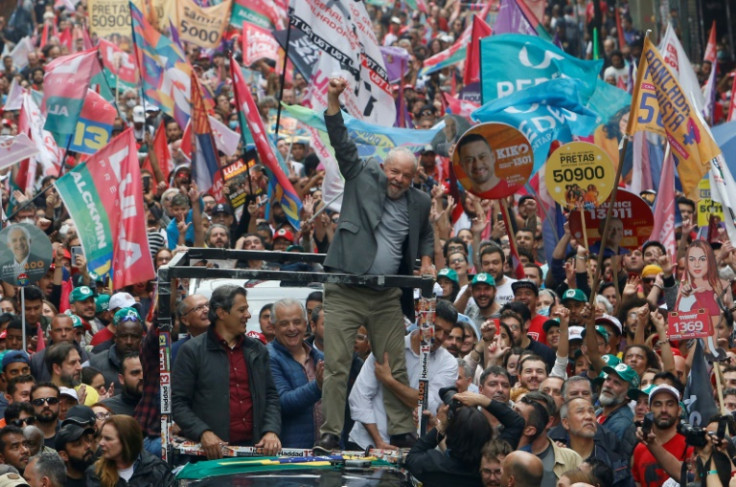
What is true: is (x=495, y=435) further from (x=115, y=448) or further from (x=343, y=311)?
(x=115, y=448)

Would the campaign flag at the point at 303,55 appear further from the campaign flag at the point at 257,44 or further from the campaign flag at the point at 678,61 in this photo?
the campaign flag at the point at 257,44

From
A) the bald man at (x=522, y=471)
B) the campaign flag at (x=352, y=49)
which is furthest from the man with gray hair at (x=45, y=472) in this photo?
the campaign flag at (x=352, y=49)

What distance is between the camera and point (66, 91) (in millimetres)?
17766

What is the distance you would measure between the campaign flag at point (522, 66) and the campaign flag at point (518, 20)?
253 centimetres

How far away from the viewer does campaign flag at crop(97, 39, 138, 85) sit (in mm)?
22609

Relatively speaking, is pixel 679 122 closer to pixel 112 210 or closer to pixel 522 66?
pixel 522 66

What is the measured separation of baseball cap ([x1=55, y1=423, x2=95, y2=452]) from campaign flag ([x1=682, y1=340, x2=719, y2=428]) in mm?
3777

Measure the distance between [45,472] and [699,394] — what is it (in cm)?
420

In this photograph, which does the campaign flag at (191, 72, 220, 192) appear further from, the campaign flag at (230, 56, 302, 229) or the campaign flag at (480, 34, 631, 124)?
the campaign flag at (480, 34, 631, 124)

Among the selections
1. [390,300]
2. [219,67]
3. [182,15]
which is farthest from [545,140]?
[219,67]

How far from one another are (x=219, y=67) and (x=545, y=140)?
1233cm

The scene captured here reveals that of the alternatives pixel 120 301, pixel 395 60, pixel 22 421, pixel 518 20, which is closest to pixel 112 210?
pixel 120 301

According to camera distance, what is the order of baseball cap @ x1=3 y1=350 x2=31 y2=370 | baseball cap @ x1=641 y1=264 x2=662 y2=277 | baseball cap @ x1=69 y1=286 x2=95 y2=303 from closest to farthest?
baseball cap @ x1=3 y1=350 x2=31 y2=370 < baseball cap @ x1=69 y1=286 x2=95 y2=303 < baseball cap @ x1=641 y1=264 x2=662 y2=277

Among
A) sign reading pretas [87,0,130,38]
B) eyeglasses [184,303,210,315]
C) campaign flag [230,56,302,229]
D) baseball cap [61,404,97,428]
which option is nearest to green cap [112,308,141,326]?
eyeglasses [184,303,210,315]
